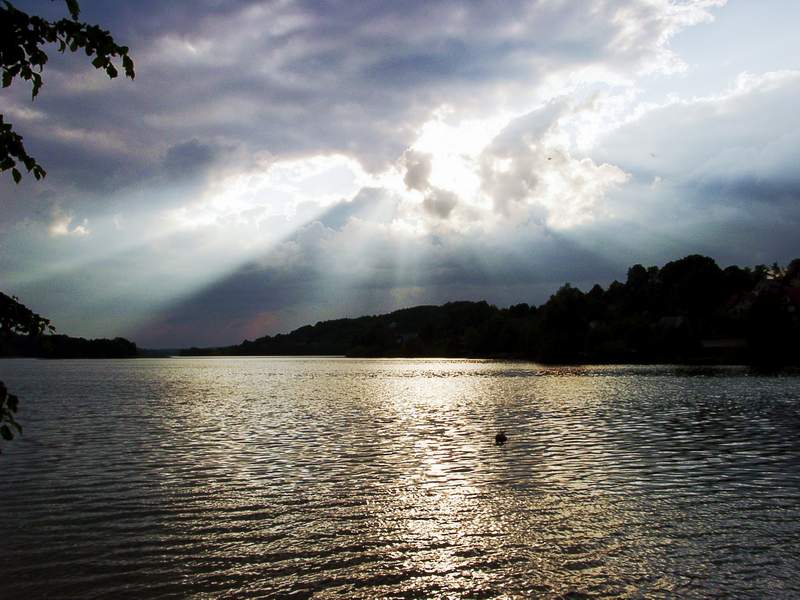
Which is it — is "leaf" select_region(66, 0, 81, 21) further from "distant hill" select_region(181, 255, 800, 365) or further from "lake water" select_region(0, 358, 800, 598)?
"distant hill" select_region(181, 255, 800, 365)

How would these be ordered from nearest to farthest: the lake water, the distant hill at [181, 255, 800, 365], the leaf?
the leaf < the lake water < the distant hill at [181, 255, 800, 365]

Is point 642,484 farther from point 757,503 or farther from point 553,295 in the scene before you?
point 553,295

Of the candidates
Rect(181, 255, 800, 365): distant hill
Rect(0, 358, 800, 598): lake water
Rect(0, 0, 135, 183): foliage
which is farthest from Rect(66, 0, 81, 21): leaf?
Rect(181, 255, 800, 365): distant hill

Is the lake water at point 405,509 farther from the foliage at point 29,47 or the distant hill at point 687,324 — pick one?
the distant hill at point 687,324

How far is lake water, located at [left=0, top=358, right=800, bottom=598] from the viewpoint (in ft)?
44.1

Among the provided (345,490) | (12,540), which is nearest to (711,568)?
(345,490)

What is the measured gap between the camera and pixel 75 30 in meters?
7.01

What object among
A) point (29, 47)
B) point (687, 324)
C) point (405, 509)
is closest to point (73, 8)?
point (29, 47)

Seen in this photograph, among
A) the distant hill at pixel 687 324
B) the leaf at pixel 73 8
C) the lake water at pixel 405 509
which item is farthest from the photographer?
the distant hill at pixel 687 324

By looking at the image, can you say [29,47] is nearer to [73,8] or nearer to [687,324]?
[73,8]

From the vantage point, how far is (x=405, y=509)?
18.9m

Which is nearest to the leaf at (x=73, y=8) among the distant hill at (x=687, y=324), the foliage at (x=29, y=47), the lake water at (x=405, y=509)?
the foliage at (x=29, y=47)

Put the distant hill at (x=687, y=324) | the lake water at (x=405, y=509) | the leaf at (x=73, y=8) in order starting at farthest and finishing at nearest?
1. the distant hill at (x=687, y=324)
2. the lake water at (x=405, y=509)
3. the leaf at (x=73, y=8)

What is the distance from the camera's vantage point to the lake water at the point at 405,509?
13453 mm
